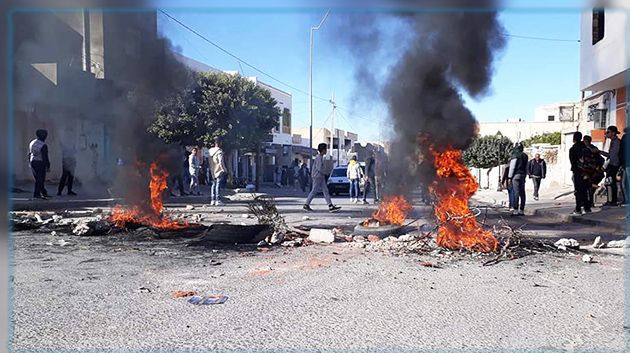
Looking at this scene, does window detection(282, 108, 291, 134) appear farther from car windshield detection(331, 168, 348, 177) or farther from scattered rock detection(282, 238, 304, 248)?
scattered rock detection(282, 238, 304, 248)

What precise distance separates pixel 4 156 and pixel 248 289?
9.24 ft

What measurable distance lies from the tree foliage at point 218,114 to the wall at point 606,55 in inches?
373

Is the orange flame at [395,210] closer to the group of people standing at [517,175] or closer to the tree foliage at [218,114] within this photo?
the group of people standing at [517,175]

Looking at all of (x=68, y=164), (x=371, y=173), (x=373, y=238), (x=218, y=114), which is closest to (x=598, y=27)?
(x=371, y=173)

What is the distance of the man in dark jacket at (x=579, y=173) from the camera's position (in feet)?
31.9

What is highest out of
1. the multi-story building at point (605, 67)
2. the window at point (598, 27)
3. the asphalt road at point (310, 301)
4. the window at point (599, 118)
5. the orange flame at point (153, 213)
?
the window at point (598, 27)

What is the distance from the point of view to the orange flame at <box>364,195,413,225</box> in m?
7.45

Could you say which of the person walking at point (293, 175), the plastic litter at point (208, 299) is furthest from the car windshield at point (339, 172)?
the plastic litter at point (208, 299)

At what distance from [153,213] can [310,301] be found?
484 cm

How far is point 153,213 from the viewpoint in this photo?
317 inches

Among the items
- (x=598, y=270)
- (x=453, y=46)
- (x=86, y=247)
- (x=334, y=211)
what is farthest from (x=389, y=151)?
(x=86, y=247)

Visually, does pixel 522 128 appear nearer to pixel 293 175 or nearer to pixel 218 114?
pixel 293 175

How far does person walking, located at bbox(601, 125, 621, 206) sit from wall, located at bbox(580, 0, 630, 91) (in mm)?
2453

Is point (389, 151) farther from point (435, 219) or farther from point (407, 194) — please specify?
point (435, 219)
